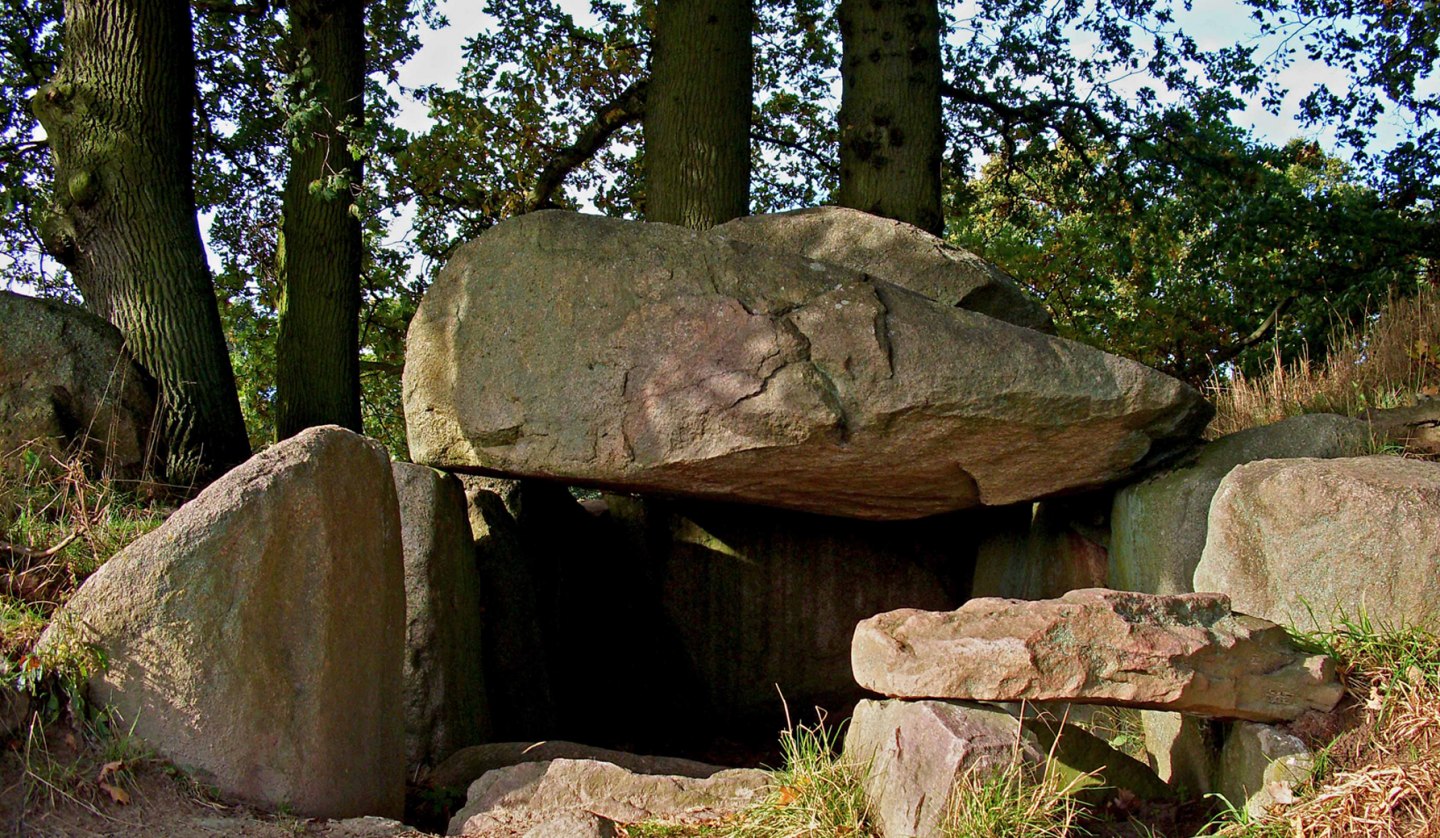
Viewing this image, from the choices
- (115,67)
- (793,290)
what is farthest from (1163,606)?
(115,67)

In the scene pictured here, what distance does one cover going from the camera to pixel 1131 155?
410 inches

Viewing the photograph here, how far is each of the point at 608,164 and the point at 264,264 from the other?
128 inches

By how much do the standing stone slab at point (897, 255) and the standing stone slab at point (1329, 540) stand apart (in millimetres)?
2057

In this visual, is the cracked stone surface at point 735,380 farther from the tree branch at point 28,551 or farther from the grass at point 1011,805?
the grass at point 1011,805

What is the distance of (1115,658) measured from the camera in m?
3.64

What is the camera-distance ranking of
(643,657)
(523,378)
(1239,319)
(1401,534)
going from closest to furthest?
(1401,534), (523,378), (643,657), (1239,319)

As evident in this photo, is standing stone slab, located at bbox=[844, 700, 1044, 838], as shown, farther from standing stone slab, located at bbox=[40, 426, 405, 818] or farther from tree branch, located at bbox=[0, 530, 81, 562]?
tree branch, located at bbox=[0, 530, 81, 562]

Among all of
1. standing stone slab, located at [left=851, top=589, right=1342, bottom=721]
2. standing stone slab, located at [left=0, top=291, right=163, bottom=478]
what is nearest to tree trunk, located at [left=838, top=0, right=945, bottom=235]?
standing stone slab, located at [left=0, top=291, right=163, bottom=478]

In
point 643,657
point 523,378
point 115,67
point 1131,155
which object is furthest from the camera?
point 1131,155

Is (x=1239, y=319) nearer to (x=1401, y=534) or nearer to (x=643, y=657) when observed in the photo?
(x=643, y=657)

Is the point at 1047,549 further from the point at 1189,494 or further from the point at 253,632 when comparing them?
the point at 253,632

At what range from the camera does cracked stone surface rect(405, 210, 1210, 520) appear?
5.11 meters

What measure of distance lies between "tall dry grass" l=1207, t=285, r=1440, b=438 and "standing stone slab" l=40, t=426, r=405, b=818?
14.1ft

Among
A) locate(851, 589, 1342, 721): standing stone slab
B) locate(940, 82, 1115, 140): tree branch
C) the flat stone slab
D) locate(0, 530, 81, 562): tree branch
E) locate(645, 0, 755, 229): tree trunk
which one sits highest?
locate(940, 82, 1115, 140): tree branch
